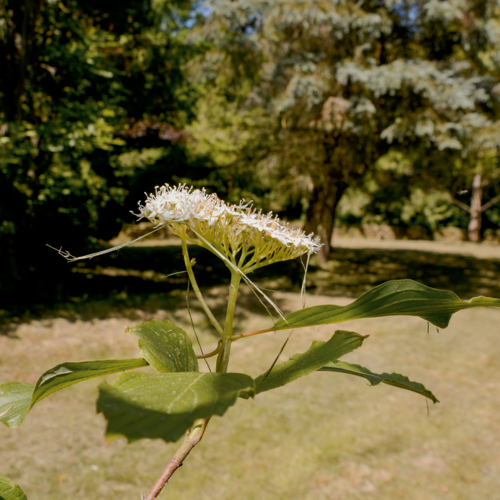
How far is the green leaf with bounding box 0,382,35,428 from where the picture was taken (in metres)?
0.55

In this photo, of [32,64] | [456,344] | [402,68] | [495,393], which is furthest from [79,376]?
[402,68]

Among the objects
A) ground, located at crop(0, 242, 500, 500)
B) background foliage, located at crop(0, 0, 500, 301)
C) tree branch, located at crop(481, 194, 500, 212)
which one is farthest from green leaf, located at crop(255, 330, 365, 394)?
tree branch, located at crop(481, 194, 500, 212)

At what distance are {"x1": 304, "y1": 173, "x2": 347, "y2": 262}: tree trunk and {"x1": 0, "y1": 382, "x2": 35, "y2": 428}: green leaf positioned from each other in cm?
852

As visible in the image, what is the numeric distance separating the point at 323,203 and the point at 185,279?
3.65 m

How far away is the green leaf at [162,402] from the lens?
339 millimetres

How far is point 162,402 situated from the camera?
0.38 metres

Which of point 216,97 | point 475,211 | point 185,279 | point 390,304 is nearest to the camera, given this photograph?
point 390,304

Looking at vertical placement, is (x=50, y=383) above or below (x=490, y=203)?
above

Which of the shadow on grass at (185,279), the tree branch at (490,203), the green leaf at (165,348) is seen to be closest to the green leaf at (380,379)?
the green leaf at (165,348)

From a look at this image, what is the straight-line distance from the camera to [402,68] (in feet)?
25.3

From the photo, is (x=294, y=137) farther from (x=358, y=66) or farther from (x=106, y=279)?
(x=106, y=279)

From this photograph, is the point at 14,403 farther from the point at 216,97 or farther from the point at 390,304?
the point at 216,97

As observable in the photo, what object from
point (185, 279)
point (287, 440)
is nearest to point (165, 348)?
point (287, 440)

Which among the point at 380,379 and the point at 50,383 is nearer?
the point at 50,383
